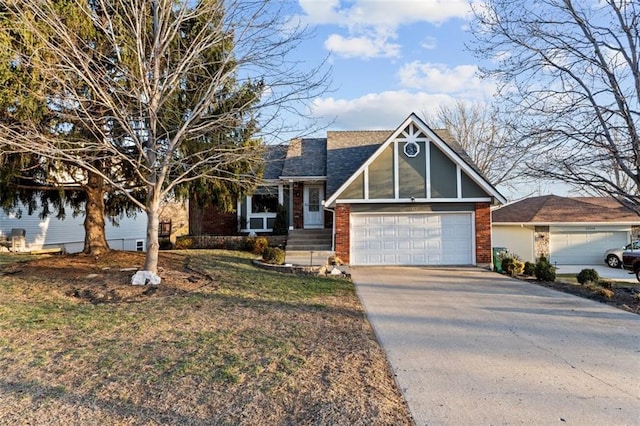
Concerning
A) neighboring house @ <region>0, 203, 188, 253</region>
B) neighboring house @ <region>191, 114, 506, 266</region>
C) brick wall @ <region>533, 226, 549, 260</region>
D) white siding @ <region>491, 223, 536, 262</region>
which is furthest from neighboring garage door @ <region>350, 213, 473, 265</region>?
brick wall @ <region>533, 226, 549, 260</region>

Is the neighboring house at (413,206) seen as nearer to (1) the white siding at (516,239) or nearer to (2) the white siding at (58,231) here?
(1) the white siding at (516,239)

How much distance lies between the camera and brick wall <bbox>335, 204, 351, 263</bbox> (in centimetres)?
1462

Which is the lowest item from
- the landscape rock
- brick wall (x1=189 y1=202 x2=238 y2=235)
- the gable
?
the landscape rock

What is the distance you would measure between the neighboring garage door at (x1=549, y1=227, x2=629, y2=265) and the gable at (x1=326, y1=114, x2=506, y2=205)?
1101 centimetres

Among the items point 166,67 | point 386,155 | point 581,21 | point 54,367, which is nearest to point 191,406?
point 54,367

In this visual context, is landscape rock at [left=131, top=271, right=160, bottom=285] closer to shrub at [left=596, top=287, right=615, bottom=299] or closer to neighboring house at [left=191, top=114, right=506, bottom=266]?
neighboring house at [left=191, top=114, right=506, bottom=266]

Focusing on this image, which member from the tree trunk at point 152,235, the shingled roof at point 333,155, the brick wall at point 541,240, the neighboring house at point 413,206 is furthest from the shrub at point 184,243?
the brick wall at point 541,240

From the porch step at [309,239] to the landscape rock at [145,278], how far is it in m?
7.09

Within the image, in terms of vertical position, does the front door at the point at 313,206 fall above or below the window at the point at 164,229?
above

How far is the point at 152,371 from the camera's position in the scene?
4.39 metres

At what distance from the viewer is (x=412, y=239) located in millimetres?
14852

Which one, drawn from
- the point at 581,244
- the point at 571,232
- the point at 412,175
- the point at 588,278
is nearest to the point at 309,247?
the point at 412,175

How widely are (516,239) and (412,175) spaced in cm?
1245

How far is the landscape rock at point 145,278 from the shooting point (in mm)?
A: 8914
